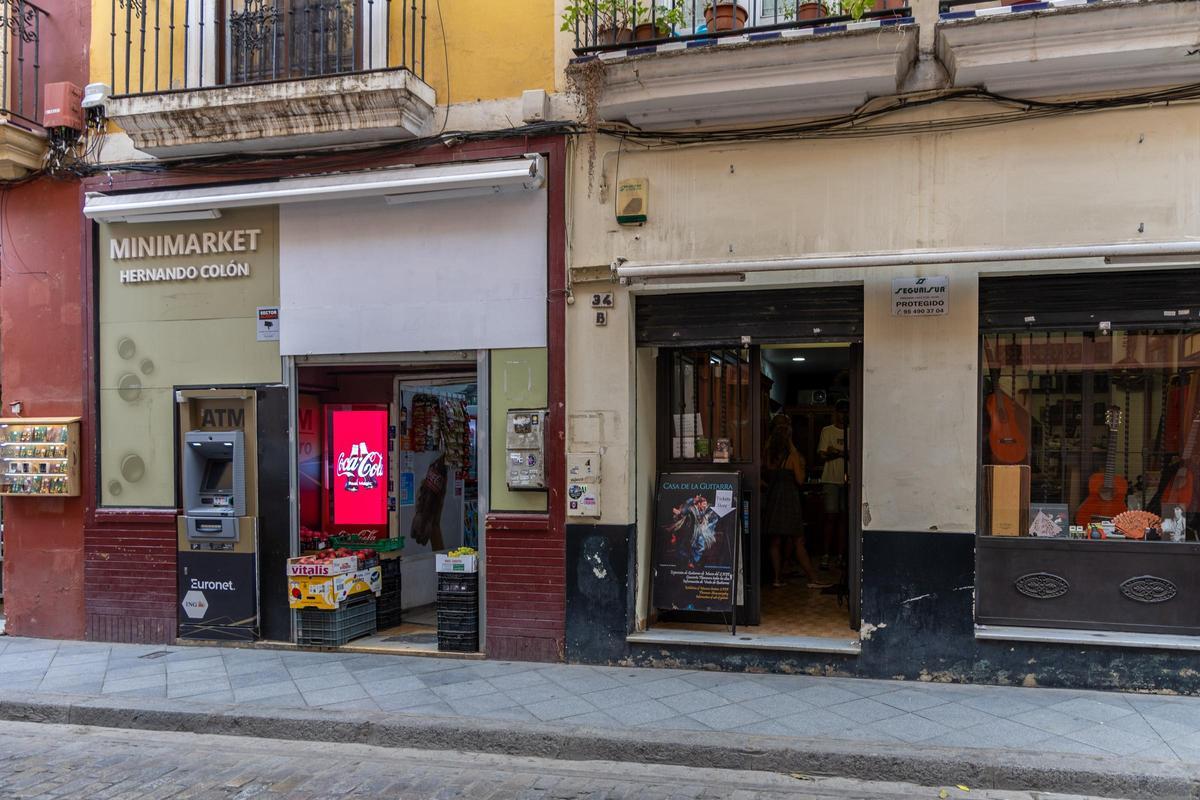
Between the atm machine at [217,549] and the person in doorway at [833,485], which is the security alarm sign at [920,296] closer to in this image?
the person in doorway at [833,485]

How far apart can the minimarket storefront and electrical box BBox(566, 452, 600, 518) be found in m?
0.15

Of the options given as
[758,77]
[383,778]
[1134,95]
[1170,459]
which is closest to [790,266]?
[758,77]

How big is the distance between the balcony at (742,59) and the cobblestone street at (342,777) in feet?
15.5

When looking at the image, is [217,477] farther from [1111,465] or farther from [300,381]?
[1111,465]

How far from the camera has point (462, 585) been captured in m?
7.34

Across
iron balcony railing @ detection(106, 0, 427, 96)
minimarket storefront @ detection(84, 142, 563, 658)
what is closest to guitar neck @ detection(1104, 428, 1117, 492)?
minimarket storefront @ detection(84, 142, 563, 658)

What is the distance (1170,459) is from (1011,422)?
45.4 inches

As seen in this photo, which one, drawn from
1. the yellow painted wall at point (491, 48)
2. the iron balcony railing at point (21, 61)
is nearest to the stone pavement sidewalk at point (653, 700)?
the yellow painted wall at point (491, 48)

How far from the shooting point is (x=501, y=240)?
7.26 m

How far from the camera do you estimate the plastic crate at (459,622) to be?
7336 millimetres

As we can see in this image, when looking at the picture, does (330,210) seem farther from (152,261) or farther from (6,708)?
Result: (6,708)

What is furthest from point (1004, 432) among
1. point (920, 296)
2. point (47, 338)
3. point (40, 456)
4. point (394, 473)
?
point (47, 338)

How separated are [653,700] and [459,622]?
6.68 feet

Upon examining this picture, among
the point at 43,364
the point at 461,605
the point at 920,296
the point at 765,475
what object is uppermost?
the point at 920,296
